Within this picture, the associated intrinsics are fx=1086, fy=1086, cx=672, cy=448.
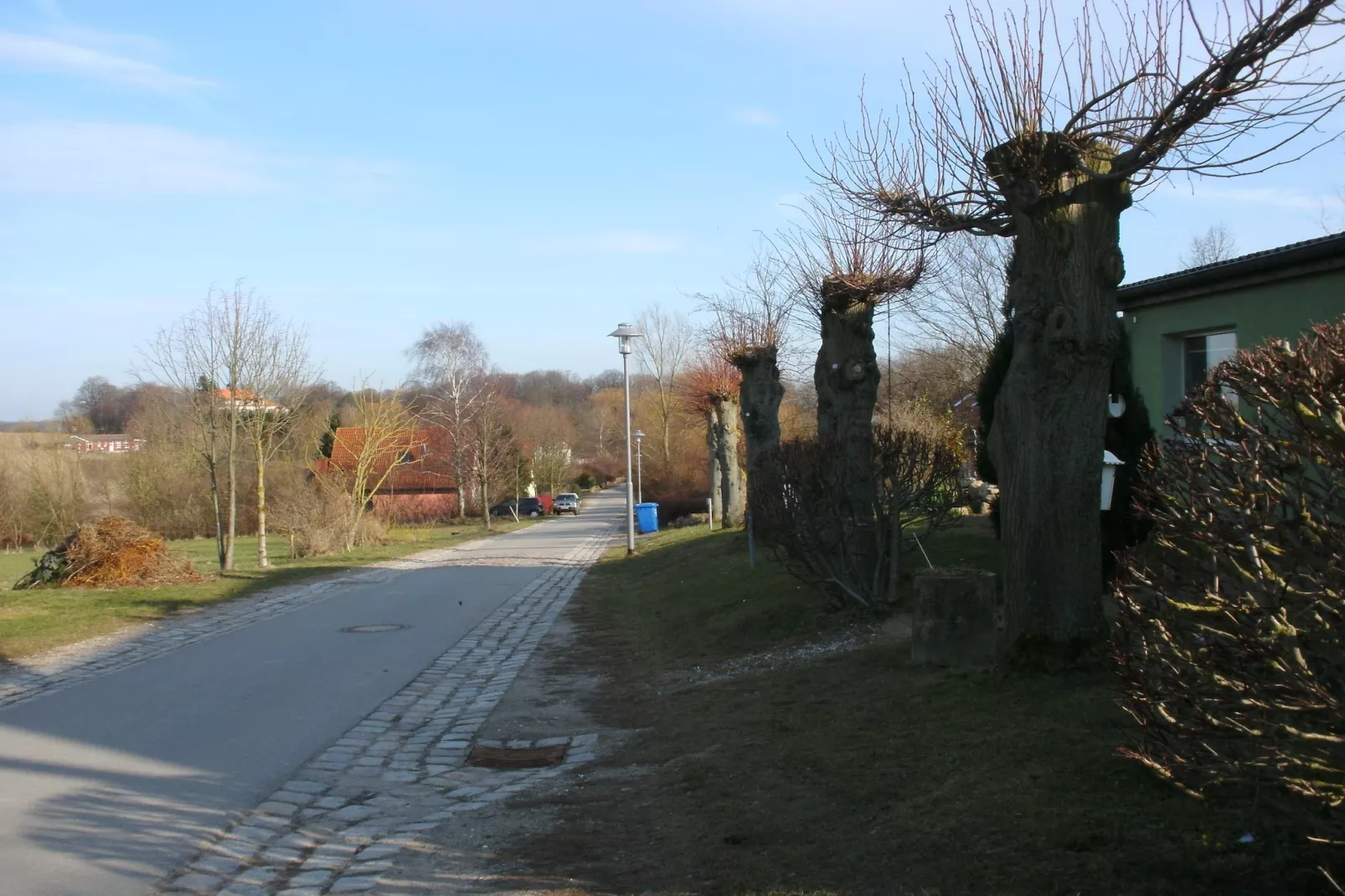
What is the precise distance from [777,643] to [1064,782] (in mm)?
6012

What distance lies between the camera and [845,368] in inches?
519

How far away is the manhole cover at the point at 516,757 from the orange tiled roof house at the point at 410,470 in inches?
1254

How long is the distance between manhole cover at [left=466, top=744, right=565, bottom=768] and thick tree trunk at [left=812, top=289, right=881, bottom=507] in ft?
18.5

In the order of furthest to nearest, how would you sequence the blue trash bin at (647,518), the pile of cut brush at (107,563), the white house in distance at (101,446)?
the white house in distance at (101,446), the blue trash bin at (647,518), the pile of cut brush at (107,563)

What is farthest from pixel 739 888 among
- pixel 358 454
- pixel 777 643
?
pixel 358 454

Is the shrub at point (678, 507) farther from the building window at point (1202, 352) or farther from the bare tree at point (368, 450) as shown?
the building window at point (1202, 352)

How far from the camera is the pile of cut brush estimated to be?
→ 1931 centimetres

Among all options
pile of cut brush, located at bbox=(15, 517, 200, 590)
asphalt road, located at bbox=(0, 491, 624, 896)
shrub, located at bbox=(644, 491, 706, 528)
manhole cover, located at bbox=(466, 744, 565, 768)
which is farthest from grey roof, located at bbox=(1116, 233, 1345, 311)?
shrub, located at bbox=(644, 491, 706, 528)

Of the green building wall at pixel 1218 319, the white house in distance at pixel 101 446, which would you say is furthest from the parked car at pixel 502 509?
the green building wall at pixel 1218 319

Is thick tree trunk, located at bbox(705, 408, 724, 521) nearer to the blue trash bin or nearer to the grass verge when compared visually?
the blue trash bin

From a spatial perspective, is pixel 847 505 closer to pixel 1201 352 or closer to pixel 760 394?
pixel 1201 352

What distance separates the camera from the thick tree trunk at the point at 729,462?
2867 cm

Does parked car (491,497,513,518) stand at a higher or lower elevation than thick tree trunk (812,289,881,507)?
lower

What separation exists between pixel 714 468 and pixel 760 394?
40.7 ft
